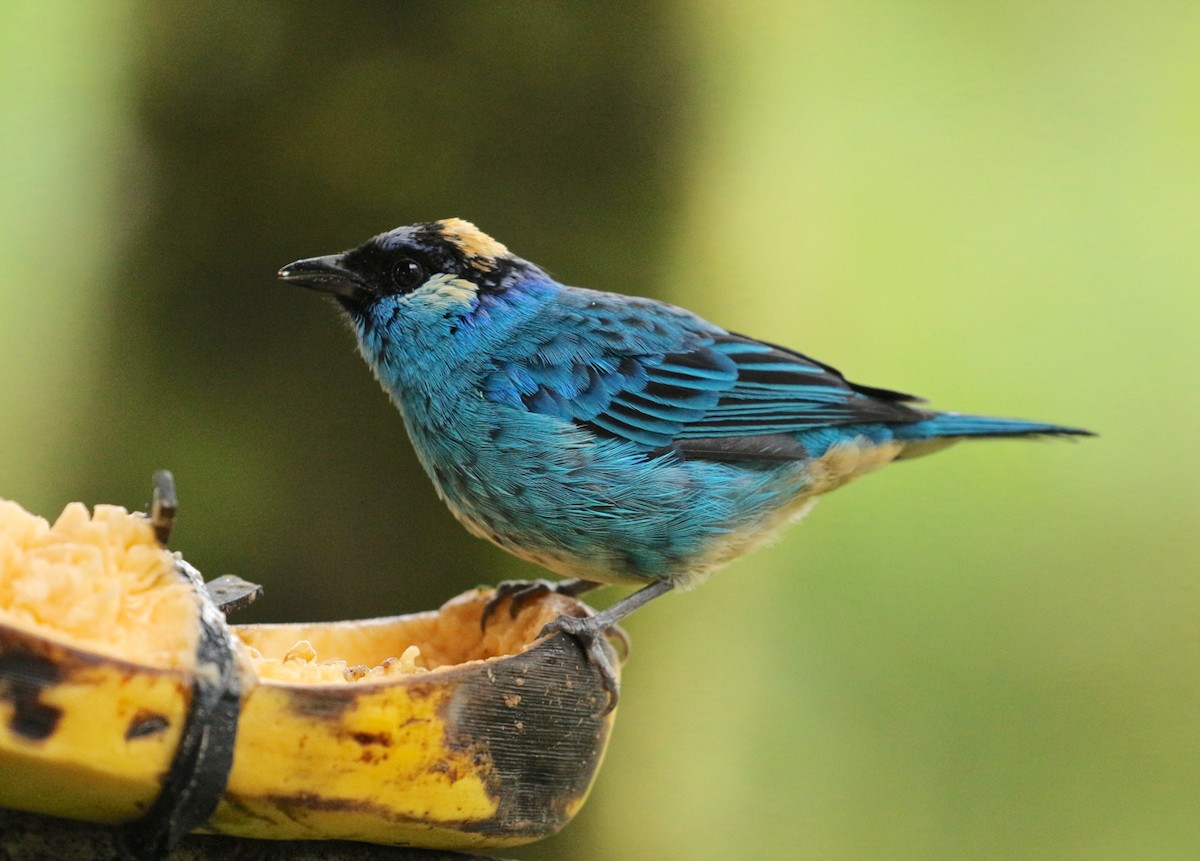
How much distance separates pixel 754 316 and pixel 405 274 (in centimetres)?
404

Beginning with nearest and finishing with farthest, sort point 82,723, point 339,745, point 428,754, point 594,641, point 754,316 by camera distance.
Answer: point 82,723 → point 339,745 → point 428,754 → point 594,641 → point 754,316

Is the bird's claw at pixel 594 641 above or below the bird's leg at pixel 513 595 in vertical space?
above

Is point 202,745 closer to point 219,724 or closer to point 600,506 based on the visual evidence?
point 219,724

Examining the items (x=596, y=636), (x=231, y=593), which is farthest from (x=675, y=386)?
(x=231, y=593)

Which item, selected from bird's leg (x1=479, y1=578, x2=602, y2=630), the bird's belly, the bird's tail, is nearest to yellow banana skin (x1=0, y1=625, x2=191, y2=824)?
bird's leg (x1=479, y1=578, x2=602, y2=630)

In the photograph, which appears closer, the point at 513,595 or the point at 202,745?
the point at 202,745

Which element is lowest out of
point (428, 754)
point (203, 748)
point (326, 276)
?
point (428, 754)

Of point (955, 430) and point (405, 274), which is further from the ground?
point (405, 274)

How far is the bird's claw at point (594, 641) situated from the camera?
2.44 metres

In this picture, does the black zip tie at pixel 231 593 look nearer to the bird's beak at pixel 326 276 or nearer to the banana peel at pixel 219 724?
the banana peel at pixel 219 724

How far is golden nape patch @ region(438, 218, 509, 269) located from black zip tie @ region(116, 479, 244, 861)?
6.15 ft

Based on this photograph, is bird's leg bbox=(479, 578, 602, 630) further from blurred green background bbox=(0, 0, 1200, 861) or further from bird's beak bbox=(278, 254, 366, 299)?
blurred green background bbox=(0, 0, 1200, 861)

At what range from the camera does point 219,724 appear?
1713 mm

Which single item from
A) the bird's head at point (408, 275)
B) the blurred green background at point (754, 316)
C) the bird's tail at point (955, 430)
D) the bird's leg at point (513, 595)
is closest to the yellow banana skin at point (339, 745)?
the bird's leg at point (513, 595)
